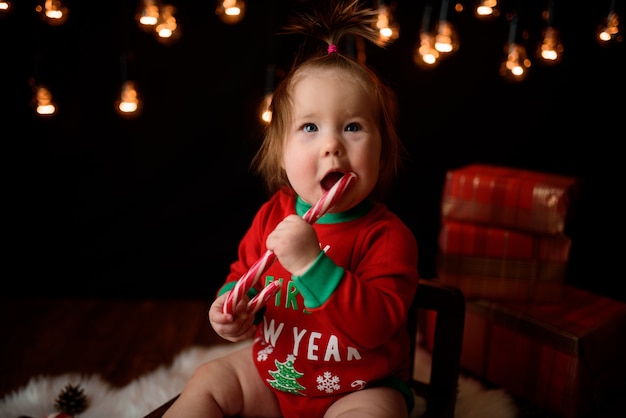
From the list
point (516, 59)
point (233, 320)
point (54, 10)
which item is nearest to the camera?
point (233, 320)

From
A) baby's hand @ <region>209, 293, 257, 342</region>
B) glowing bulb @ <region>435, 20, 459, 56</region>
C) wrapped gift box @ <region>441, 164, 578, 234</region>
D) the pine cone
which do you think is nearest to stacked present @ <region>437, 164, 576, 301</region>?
wrapped gift box @ <region>441, 164, 578, 234</region>

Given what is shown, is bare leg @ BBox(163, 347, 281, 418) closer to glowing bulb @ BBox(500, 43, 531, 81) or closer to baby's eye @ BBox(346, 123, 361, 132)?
baby's eye @ BBox(346, 123, 361, 132)

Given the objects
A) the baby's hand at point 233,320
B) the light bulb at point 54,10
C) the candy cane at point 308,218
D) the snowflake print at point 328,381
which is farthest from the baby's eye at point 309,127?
the light bulb at point 54,10

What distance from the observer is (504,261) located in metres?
1.59

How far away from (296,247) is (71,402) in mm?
841

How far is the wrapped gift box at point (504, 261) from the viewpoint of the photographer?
61.6 inches

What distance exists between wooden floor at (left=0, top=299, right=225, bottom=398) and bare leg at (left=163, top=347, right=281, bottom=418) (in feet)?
1.95

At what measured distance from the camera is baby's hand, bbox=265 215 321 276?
922 millimetres

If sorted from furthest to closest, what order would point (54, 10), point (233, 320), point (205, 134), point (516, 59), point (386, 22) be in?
point (205, 134) < point (516, 59) < point (386, 22) < point (54, 10) < point (233, 320)

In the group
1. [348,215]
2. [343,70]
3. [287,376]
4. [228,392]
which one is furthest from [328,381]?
[343,70]

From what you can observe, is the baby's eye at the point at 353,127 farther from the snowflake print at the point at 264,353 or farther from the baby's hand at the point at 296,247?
the snowflake print at the point at 264,353

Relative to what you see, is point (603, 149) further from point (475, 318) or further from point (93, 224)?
point (93, 224)

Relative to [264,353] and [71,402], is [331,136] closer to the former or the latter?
[264,353]

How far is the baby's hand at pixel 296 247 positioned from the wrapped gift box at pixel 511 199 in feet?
2.52
